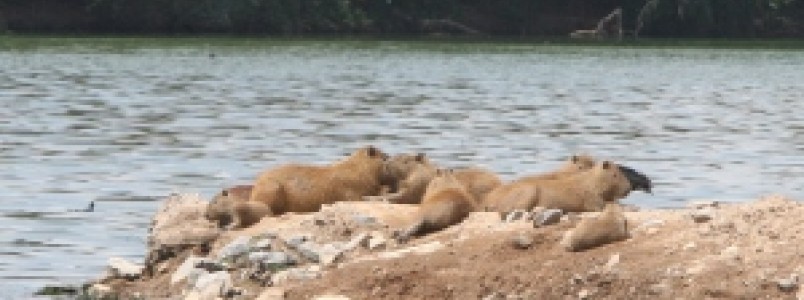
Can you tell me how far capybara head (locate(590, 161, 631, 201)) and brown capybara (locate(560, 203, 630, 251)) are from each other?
149 centimetres

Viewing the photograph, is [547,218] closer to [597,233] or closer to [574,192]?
[597,233]

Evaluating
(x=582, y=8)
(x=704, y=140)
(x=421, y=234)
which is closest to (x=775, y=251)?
(x=421, y=234)

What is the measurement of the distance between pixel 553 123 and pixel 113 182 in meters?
12.1

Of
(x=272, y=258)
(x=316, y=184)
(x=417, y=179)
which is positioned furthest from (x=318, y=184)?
(x=272, y=258)

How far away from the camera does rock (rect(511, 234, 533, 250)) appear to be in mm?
11094

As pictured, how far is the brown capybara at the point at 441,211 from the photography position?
12.1 m

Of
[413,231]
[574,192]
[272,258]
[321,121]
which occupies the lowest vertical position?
[321,121]

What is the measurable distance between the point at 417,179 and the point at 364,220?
0.85 meters

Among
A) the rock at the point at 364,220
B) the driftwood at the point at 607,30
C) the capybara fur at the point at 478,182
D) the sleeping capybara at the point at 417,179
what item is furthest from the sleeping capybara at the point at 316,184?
the driftwood at the point at 607,30

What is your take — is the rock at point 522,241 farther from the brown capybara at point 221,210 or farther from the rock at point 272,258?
the brown capybara at point 221,210

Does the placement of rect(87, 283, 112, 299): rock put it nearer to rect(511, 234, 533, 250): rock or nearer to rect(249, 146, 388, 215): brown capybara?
rect(249, 146, 388, 215): brown capybara

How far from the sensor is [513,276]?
10.7m

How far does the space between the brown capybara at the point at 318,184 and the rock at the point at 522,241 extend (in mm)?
2470

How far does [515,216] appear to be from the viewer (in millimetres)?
11883
